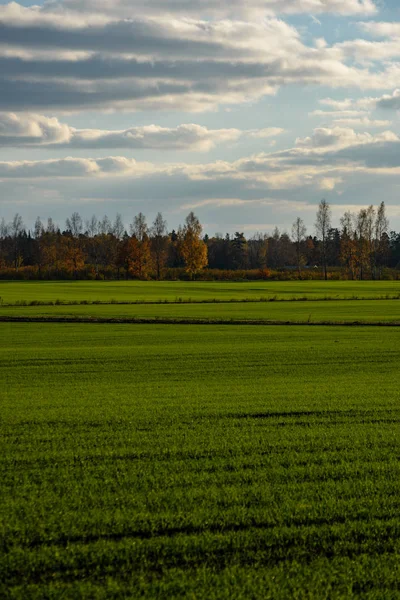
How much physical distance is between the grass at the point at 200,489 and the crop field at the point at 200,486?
2cm

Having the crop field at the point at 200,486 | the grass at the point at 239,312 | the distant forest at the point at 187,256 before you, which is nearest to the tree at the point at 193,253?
the distant forest at the point at 187,256

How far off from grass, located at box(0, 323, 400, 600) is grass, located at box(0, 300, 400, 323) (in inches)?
1015

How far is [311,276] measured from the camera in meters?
122

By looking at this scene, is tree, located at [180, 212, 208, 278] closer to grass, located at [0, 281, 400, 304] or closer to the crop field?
grass, located at [0, 281, 400, 304]

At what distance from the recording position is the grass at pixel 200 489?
6.13 meters

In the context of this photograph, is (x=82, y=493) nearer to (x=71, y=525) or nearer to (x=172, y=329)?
(x=71, y=525)

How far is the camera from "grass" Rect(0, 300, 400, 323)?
4384cm

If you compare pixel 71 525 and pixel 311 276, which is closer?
pixel 71 525

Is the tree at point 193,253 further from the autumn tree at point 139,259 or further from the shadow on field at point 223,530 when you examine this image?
the shadow on field at point 223,530

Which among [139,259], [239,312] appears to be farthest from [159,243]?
[239,312]

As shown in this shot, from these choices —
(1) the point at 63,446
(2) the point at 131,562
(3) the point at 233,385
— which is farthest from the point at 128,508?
(3) the point at 233,385

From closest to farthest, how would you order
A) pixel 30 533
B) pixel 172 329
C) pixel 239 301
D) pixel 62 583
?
pixel 62 583 → pixel 30 533 → pixel 172 329 → pixel 239 301

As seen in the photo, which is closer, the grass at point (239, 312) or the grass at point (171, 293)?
the grass at point (239, 312)

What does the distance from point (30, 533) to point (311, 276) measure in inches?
4626
